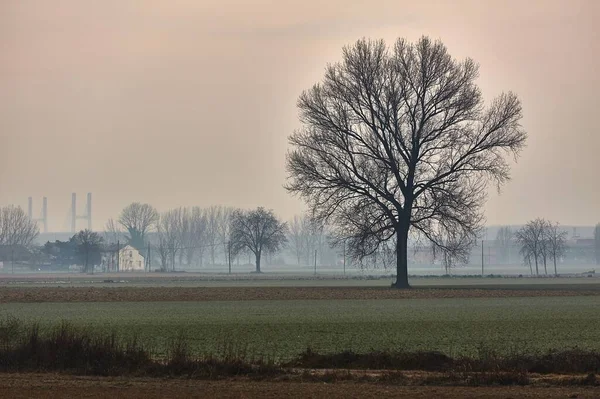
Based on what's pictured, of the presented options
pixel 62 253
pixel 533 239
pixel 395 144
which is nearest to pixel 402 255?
pixel 395 144

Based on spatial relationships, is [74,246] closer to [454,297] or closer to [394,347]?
[454,297]

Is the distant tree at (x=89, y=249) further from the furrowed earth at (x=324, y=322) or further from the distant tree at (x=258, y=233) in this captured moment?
the furrowed earth at (x=324, y=322)

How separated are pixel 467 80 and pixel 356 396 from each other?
4396 cm

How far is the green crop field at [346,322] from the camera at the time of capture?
3122 cm

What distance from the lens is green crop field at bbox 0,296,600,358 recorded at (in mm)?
31219

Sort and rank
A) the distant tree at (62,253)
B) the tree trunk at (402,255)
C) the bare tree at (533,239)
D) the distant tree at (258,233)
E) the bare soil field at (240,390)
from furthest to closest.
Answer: the distant tree at (62,253)
the distant tree at (258,233)
the bare tree at (533,239)
the tree trunk at (402,255)
the bare soil field at (240,390)

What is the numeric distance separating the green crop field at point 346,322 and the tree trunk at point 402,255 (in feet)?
30.1

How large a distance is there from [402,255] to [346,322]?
26.7 m

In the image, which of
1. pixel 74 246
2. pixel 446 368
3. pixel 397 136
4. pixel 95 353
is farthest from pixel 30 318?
pixel 74 246

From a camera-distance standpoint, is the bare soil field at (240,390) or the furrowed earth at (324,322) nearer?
the bare soil field at (240,390)

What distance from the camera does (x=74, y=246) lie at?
183500mm

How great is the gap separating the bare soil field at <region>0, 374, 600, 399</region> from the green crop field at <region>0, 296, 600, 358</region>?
11.1ft

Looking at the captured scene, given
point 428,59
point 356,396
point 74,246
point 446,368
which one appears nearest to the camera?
point 356,396

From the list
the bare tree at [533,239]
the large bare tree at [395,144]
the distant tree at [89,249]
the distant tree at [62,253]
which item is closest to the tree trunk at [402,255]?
the large bare tree at [395,144]
